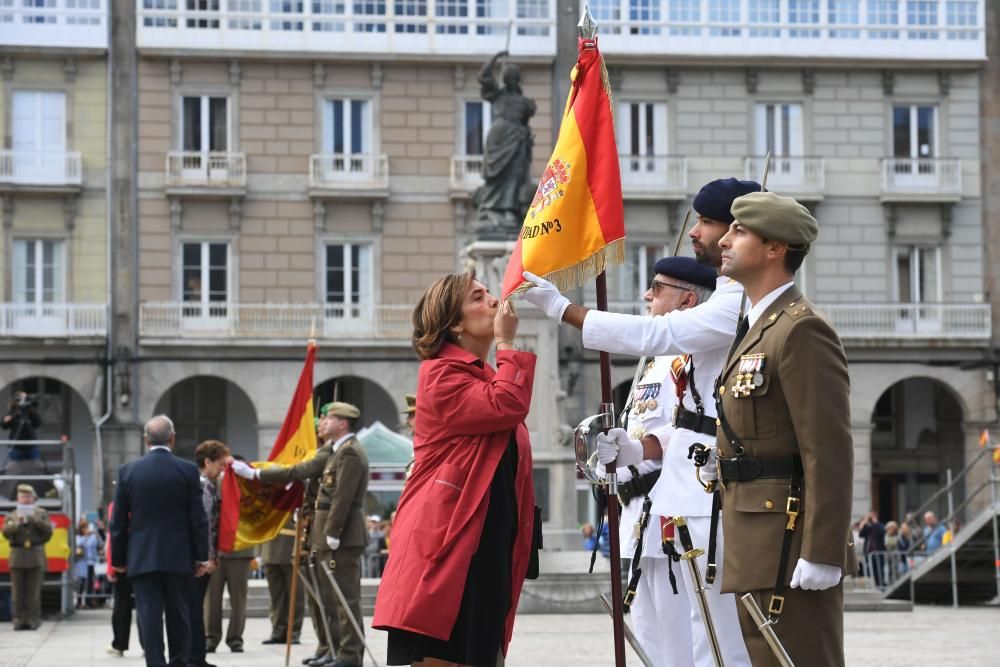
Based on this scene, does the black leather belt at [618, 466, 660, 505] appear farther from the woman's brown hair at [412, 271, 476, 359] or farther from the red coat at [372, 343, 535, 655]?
the woman's brown hair at [412, 271, 476, 359]

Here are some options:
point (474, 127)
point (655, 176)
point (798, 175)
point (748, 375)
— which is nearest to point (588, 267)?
point (748, 375)

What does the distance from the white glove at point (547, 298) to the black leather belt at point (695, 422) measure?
3.56ft

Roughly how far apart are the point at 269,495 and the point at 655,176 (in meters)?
23.4

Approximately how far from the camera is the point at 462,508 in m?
6.37

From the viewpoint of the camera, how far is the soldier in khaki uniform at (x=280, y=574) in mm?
15062

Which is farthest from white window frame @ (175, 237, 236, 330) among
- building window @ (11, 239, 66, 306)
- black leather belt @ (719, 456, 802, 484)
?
black leather belt @ (719, 456, 802, 484)

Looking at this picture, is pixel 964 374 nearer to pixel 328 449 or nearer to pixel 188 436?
pixel 188 436

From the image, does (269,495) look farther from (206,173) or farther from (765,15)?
(765,15)

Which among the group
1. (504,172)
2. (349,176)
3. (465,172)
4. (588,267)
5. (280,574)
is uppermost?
(465,172)

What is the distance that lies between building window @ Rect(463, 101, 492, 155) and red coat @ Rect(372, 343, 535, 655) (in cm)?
2960

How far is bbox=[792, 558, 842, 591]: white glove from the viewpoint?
16.9ft

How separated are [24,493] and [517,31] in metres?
18.9

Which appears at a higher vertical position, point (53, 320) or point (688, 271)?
point (53, 320)

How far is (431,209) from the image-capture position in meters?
35.8
